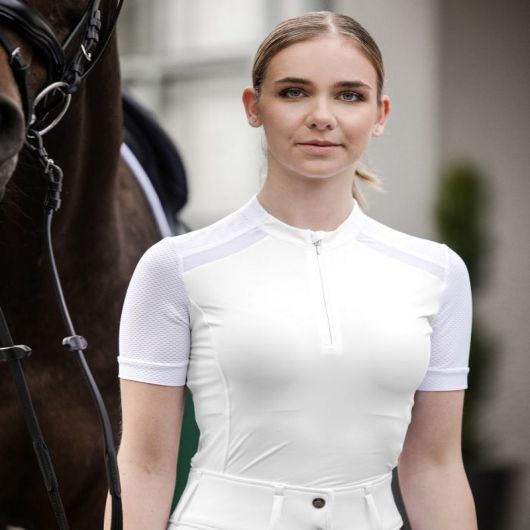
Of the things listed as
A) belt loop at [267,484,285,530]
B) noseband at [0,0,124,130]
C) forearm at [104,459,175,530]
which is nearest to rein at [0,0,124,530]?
noseband at [0,0,124,130]

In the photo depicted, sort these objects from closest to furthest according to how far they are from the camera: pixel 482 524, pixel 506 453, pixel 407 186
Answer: pixel 482 524
pixel 506 453
pixel 407 186

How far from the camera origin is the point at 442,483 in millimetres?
1681

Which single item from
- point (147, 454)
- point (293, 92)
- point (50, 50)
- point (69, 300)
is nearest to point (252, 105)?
point (293, 92)

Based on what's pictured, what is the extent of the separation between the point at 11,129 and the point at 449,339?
0.70 m

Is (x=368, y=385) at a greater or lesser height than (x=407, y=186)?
lesser

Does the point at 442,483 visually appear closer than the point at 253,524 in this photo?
No

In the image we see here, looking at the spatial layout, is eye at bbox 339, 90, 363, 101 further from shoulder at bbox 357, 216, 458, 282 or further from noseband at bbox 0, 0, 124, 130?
noseband at bbox 0, 0, 124, 130

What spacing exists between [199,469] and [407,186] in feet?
15.2

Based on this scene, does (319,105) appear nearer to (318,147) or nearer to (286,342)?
(318,147)

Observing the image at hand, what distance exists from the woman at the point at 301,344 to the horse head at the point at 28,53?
1.23 feet

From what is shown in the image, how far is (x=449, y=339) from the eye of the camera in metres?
1.69

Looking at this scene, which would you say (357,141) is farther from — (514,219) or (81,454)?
(514,219)

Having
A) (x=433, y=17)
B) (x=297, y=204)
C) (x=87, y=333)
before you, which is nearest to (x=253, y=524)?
(x=297, y=204)

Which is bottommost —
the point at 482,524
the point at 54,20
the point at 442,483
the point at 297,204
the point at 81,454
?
the point at 482,524
